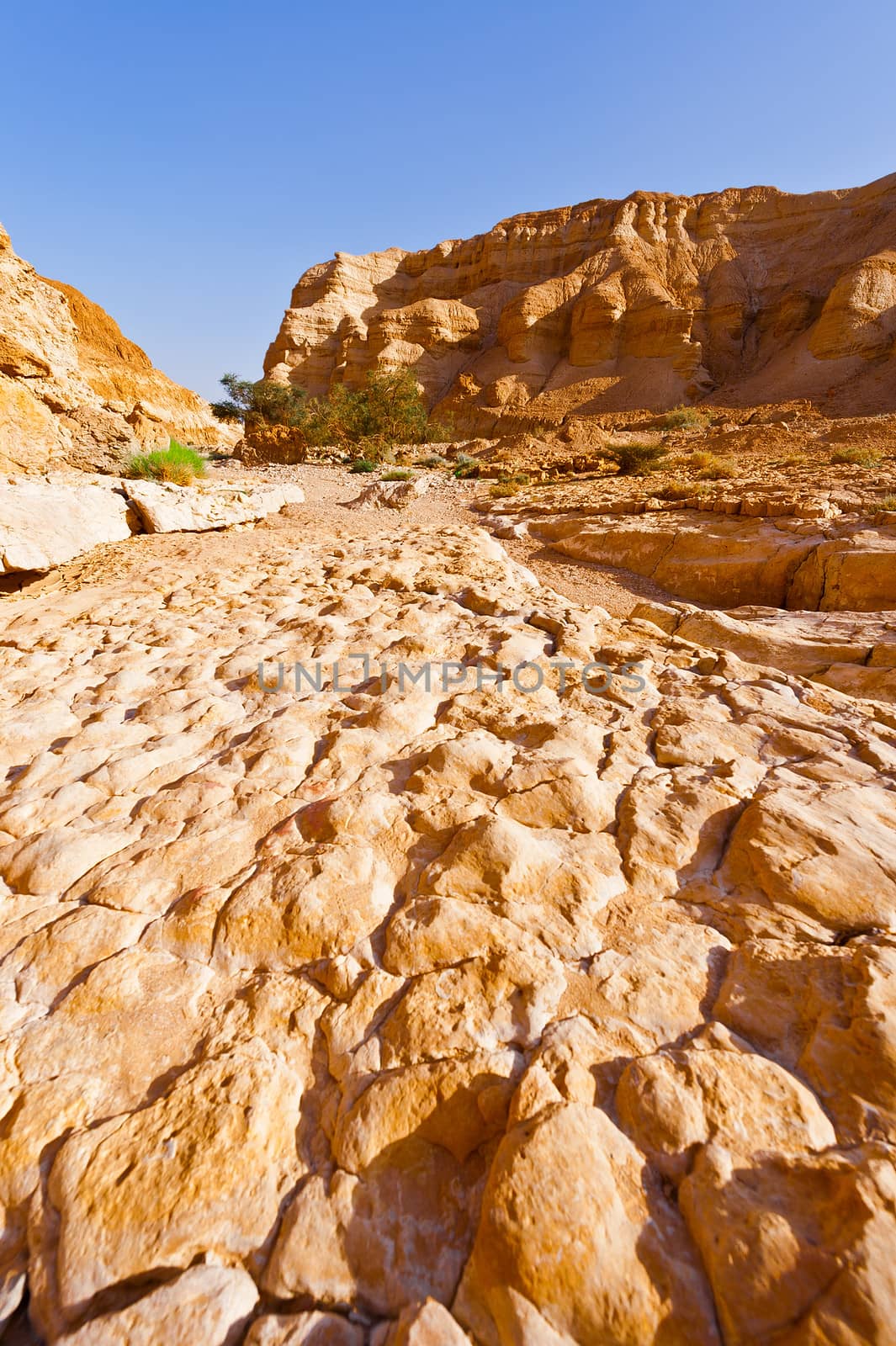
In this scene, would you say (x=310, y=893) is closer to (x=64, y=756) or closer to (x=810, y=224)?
(x=64, y=756)

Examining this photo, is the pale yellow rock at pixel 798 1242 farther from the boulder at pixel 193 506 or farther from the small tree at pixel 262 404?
the small tree at pixel 262 404

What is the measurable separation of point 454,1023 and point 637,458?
10197mm

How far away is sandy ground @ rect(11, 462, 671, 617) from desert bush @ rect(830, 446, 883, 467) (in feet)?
16.7

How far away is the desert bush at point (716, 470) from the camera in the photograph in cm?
810

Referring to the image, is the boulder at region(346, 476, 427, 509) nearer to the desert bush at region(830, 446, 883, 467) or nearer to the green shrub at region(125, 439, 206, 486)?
the green shrub at region(125, 439, 206, 486)

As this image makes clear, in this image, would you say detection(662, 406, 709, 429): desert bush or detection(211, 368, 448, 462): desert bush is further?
detection(662, 406, 709, 429): desert bush

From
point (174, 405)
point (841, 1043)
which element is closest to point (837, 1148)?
point (841, 1043)

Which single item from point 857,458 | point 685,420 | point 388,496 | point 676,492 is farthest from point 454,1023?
point 685,420

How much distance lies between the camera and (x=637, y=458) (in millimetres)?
9461

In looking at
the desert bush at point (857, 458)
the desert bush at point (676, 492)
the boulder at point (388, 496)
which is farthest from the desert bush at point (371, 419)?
the desert bush at point (857, 458)

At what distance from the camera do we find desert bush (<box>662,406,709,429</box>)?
15427 millimetres

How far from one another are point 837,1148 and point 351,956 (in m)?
0.91

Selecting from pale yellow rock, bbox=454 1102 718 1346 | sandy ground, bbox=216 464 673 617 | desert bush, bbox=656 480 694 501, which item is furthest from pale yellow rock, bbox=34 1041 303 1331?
desert bush, bbox=656 480 694 501

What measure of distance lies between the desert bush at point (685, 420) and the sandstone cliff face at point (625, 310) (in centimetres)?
387
